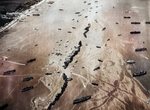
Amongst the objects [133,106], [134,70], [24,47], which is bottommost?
[133,106]

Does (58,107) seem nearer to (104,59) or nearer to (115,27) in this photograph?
(104,59)

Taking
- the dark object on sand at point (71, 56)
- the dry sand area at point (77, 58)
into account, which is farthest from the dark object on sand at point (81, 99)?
the dark object on sand at point (71, 56)

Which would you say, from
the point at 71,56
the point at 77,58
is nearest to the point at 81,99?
the point at 77,58

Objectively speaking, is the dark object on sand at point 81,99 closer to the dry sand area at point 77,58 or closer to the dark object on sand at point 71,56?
the dry sand area at point 77,58

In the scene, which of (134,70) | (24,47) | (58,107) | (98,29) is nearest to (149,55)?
→ (134,70)

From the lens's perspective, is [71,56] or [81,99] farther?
[71,56]

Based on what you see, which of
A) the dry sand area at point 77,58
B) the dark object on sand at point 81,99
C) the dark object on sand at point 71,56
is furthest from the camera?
the dark object on sand at point 71,56

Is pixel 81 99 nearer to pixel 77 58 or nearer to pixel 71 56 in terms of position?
pixel 77 58

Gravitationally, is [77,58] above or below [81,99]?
above
